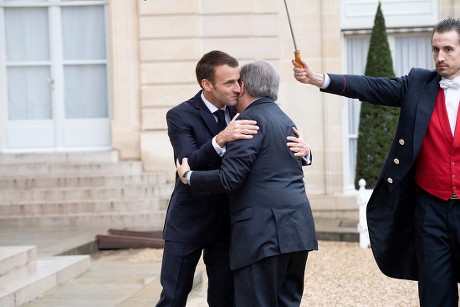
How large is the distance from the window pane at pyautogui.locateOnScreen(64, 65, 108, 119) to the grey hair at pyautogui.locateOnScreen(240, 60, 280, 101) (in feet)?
30.3

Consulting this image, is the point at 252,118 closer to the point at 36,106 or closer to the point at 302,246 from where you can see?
the point at 302,246

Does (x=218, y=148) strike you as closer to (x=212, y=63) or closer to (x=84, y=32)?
(x=212, y=63)

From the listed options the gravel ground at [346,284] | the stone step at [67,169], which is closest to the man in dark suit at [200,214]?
the gravel ground at [346,284]

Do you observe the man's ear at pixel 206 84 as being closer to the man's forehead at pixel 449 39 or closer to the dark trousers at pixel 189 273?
the dark trousers at pixel 189 273

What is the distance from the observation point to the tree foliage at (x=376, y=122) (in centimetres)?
1312

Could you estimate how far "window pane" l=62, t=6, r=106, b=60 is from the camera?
556 inches

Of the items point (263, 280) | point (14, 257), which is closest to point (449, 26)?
point (263, 280)

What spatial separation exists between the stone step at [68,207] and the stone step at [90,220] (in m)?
0.09

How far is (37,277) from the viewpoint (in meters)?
8.06

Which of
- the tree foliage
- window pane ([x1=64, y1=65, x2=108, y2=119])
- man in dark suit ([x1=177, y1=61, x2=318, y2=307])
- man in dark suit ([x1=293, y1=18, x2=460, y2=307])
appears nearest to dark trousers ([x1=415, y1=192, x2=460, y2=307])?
man in dark suit ([x1=293, y1=18, x2=460, y2=307])

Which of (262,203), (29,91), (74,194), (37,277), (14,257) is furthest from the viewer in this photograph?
(29,91)

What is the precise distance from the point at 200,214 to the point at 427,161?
1.30 meters

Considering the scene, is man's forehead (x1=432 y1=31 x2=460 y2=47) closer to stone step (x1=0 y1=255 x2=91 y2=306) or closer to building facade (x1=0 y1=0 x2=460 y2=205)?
stone step (x1=0 y1=255 x2=91 y2=306)

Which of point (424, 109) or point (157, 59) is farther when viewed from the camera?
point (157, 59)
